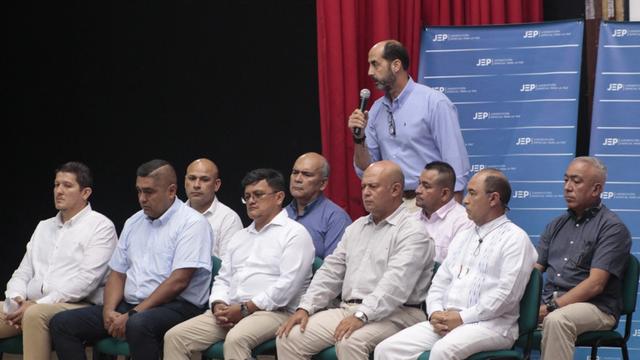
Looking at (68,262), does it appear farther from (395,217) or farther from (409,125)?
(409,125)

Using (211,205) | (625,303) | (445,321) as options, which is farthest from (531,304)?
(211,205)

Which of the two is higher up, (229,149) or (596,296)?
(229,149)

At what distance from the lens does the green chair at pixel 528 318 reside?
15.8 feet

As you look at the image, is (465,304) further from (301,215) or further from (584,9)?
(584,9)

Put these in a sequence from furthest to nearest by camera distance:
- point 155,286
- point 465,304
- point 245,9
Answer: point 245,9
point 155,286
point 465,304

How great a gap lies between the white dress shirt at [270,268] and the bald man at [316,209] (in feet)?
1.30

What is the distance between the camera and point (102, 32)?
8094 mm

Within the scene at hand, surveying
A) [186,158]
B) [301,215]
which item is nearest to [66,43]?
[186,158]

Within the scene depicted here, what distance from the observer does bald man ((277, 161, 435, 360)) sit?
509 centimetres

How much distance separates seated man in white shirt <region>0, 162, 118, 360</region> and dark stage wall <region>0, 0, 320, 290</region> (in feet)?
6.01

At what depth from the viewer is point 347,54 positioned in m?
7.11

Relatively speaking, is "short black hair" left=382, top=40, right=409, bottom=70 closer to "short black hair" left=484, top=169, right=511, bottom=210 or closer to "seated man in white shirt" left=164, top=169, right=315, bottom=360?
"seated man in white shirt" left=164, top=169, right=315, bottom=360

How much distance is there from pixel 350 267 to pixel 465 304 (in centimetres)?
67

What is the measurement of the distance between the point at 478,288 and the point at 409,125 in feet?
4.40
